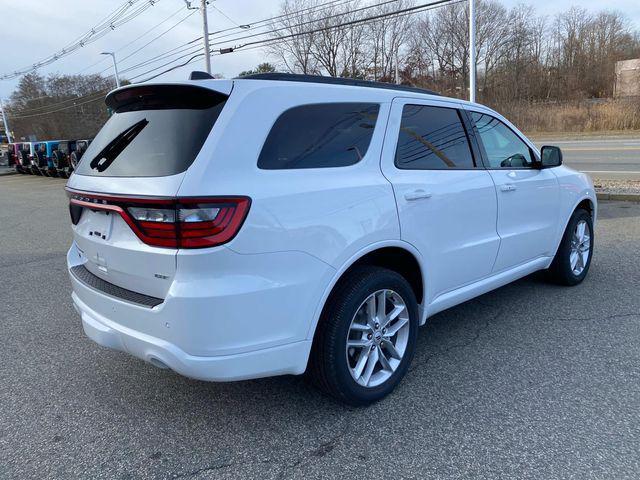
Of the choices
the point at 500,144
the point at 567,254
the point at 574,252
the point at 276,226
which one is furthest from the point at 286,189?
the point at 574,252

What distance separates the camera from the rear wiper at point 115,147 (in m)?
2.67

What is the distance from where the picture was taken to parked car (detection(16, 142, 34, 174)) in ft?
88.9

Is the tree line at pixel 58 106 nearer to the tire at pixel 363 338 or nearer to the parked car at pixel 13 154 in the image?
the parked car at pixel 13 154

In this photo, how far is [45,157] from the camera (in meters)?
24.6

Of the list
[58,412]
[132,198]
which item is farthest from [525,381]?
[58,412]

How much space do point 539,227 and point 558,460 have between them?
2341 mm

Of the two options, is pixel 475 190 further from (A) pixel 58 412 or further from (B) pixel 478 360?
(A) pixel 58 412

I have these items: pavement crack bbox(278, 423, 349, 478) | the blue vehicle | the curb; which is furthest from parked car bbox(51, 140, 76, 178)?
pavement crack bbox(278, 423, 349, 478)

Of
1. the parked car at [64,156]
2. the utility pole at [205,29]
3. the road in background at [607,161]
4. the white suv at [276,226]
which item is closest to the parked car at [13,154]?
the parked car at [64,156]

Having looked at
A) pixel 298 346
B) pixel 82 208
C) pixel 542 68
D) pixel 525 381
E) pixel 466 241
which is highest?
pixel 542 68

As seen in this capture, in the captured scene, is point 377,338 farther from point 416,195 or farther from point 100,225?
point 100,225

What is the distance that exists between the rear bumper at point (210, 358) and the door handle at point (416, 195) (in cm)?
107

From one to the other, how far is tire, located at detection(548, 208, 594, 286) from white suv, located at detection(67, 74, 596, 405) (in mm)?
1636

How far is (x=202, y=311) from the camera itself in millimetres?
2133
